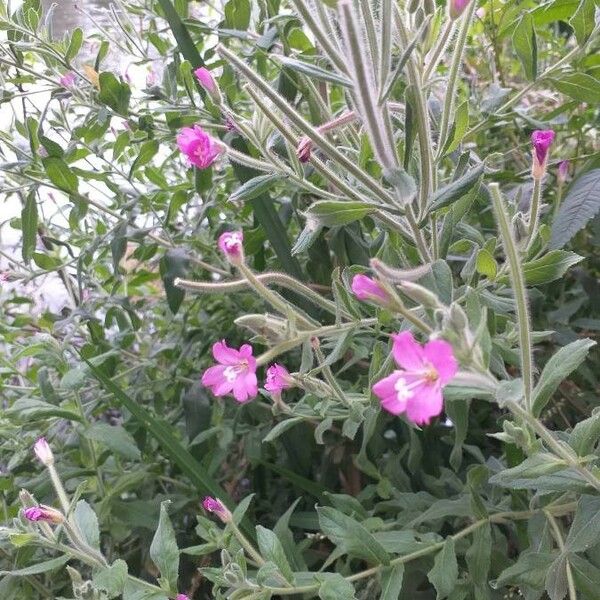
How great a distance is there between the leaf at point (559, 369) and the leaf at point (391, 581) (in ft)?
0.75

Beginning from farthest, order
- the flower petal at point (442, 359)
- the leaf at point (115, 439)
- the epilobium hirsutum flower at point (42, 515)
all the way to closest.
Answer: the leaf at point (115, 439) → the epilobium hirsutum flower at point (42, 515) → the flower petal at point (442, 359)

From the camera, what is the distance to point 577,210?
714 millimetres

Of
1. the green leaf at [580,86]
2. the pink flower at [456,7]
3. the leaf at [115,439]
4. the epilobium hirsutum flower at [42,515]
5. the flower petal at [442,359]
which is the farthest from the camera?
the leaf at [115,439]

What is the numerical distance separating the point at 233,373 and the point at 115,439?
36 cm

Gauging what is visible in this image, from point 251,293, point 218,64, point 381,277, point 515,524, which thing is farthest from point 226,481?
point 381,277

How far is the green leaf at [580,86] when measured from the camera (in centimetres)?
74

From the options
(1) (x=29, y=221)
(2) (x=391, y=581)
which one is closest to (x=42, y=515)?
(2) (x=391, y=581)

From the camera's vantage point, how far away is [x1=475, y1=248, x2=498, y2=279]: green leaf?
1.96 ft

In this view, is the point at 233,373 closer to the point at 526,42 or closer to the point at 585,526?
the point at 585,526

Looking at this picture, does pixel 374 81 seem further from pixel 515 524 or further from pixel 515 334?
pixel 515 524

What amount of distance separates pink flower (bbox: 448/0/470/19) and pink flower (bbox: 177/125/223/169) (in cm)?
21

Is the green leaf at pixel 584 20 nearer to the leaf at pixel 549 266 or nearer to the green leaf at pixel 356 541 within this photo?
the leaf at pixel 549 266

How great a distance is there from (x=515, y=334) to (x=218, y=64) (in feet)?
1.82

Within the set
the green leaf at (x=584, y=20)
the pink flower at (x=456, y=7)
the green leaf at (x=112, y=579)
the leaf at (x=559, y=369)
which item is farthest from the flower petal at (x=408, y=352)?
the green leaf at (x=584, y=20)
